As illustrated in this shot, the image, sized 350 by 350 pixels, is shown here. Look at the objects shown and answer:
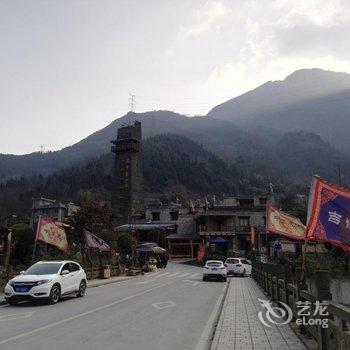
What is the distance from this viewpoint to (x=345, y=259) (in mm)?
32438

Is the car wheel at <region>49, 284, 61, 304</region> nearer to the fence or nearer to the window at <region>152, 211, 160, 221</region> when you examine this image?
the fence

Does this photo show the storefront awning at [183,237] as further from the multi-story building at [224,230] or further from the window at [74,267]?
Answer: the window at [74,267]

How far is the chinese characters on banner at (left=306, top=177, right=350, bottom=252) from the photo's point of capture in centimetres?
978

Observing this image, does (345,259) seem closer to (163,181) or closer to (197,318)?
(197,318)

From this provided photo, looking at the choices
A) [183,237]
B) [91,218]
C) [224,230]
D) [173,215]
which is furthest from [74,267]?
[173,215]

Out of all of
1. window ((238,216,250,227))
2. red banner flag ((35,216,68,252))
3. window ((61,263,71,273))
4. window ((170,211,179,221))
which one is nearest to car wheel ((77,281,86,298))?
window ((61,263,71,273))

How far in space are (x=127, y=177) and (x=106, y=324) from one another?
9508 centimetres

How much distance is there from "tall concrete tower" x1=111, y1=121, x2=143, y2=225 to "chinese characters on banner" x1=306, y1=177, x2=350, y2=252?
90.1 meters

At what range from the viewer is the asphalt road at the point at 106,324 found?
9.21 m

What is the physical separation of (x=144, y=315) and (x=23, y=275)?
5789mm

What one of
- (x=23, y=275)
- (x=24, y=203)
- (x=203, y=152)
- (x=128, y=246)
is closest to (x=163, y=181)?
(x=203, y=152)

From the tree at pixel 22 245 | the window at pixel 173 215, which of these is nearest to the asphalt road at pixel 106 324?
the tree at pixel 22 245

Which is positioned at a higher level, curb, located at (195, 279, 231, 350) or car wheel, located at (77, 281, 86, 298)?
car wheel, located at (77, 281, 86, 298)

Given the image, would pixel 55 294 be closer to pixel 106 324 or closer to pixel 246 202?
pixel 106 324
